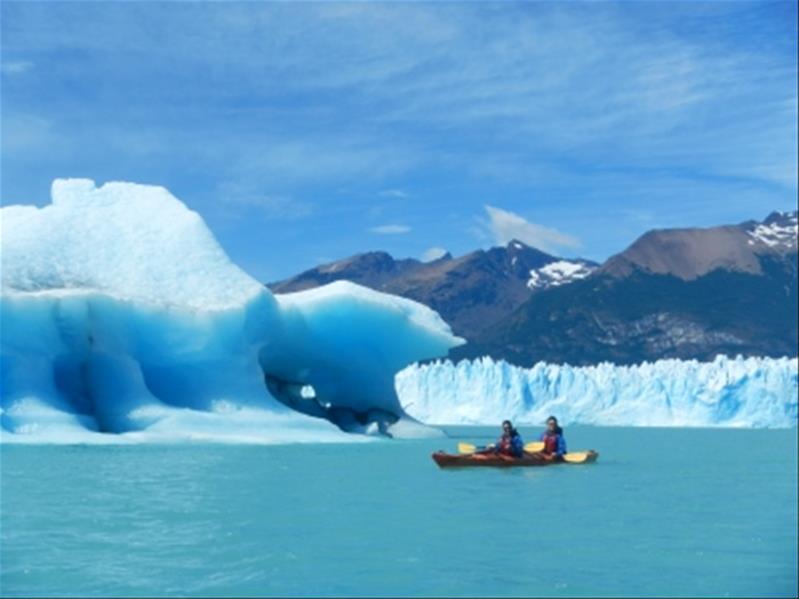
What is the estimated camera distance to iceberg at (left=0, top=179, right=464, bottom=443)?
2458cm

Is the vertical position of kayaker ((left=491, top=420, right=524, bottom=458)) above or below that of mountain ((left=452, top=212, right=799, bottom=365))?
below

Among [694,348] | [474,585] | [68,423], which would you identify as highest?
[694,348]

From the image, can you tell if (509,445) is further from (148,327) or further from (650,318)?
(650,318)

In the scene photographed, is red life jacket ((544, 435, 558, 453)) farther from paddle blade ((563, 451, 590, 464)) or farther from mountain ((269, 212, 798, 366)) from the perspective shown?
mountain ((269, 212, 798, 366))

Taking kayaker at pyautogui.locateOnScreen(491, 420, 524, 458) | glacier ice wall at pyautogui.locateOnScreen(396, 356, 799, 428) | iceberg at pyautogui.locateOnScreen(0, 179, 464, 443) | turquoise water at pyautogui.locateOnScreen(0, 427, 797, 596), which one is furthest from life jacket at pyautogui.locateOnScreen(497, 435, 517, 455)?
glacier ice wall at pyautogui.locateOnScreen(396, 356, 799, 428)

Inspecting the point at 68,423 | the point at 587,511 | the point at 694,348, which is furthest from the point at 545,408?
the point at 694,348

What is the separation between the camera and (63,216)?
28031 millimetres

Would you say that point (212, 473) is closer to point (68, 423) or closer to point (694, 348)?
point (68, 423)

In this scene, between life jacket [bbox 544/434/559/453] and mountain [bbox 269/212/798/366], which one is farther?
mountain [bbox 269/212/798/366]

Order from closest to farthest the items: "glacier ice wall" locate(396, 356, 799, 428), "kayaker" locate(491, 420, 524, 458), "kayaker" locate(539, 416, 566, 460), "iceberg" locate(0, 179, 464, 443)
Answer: "kayaker" locate(491, 420, 524, 458) < "kayaker" locate(539, 416, 566, 460) < "iceberg" locate(0, 179, 464, 443) < "glacier ice wall" locate(396, 356, 799, 428)

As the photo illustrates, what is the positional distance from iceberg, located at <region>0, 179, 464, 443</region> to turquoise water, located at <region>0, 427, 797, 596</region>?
401 centimetres

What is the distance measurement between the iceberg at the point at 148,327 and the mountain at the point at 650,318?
394 feet

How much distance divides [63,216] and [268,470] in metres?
11.6

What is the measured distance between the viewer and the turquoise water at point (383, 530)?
8.98 meters
